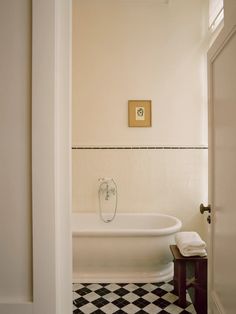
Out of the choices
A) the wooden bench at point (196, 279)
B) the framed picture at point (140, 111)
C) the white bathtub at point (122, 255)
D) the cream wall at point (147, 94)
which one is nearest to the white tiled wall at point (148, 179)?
the cream wall at point (147, 94)

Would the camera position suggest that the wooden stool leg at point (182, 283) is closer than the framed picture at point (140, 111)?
Yes

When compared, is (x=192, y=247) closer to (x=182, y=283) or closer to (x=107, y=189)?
(x=182, y=283)

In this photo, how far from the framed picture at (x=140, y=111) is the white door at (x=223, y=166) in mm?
1803

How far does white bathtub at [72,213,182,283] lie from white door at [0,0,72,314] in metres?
1.73

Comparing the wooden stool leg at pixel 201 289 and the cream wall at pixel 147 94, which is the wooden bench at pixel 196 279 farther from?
the cream wall at pixel 147 94

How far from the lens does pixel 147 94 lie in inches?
129

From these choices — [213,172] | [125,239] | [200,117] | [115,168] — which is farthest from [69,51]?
[200,117]

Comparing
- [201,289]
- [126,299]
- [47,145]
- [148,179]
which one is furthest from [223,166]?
[148,179]

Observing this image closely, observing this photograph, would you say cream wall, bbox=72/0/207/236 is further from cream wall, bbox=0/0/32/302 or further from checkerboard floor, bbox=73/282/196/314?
cream wall, bbox=0/0/32/302

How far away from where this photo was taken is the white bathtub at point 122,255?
251cm

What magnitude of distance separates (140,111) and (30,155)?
2.61m

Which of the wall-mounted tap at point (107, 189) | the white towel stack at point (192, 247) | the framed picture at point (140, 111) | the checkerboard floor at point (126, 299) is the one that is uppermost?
the framed picture at point (140, 111)

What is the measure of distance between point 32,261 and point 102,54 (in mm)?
3008

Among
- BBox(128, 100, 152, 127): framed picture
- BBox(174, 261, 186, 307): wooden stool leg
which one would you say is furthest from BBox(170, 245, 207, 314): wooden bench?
BBox(128, 100, 152, 127): framed picture
